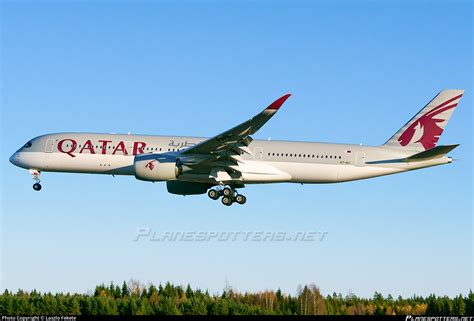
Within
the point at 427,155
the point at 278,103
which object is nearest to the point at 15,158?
the point at 278,103

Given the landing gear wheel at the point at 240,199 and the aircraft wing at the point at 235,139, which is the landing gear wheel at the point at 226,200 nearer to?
the landing gear wheel at the point at 240,199

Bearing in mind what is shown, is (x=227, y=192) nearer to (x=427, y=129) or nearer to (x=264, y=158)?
(x=264, y=158)

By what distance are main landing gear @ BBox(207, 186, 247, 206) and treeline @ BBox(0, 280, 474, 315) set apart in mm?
5425

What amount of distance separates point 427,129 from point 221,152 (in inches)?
546

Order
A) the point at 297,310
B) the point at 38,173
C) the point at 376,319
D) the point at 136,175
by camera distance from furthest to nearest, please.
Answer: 1. the point at 38,173
2. the point at 136,175
3. the point at 297,310
4. the point at 376,319

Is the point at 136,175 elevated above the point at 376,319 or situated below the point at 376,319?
above

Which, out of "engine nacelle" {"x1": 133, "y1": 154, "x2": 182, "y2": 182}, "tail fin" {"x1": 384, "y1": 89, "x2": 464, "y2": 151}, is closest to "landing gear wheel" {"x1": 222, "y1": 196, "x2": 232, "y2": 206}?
"engine nacelle" {"x1": 133, "y1": 154, "x2": 182, "y2": 182}

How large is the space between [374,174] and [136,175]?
1453 cm

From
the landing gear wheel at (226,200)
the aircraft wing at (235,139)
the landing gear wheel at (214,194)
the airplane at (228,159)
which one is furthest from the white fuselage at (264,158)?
the aircraft wing at (235,139)

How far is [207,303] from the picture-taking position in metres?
58.2

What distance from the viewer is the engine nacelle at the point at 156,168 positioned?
175 ft

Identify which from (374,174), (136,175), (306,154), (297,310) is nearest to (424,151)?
(374,174)

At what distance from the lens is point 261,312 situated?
50844 mm

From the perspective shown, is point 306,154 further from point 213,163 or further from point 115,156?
point 115,156
